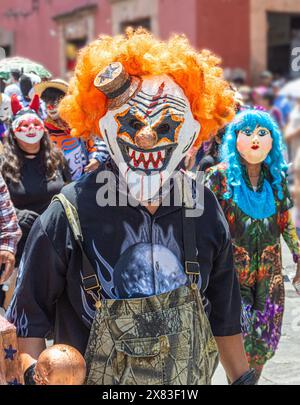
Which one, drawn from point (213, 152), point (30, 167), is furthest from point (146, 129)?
point (30, 167)

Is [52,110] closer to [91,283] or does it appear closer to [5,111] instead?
[5,111]

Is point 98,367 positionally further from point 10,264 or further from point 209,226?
point 10,264

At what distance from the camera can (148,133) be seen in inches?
81.4

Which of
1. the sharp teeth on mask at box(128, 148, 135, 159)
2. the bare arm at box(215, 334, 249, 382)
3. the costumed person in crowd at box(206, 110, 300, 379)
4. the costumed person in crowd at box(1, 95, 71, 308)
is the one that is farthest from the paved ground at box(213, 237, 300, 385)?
the sharp teeth on mask at box(128, 148, 135, 159)

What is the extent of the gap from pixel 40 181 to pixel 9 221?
986mm

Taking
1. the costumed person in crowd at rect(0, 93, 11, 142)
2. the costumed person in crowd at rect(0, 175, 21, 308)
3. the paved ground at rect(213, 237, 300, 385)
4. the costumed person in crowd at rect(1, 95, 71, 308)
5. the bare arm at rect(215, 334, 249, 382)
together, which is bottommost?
the paved ground at rect(213, 237, 300, 385)

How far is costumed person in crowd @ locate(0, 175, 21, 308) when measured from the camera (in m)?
3.31

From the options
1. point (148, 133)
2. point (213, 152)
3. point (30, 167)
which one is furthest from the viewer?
point (30, 167)

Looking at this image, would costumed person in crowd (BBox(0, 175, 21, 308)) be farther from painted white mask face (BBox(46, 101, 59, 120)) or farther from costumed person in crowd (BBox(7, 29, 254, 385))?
painted white mask face (BBox(46, 101, 59, 120))

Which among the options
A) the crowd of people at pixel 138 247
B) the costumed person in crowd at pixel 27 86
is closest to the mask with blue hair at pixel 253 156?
the crowd of people at pixel 138 247

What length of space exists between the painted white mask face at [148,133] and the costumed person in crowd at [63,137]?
2402mm

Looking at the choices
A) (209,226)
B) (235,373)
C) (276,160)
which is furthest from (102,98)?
(276,160)

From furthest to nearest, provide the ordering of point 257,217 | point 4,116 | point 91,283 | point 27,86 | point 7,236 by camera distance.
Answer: point 27,86
point 4,116
point 257,217
point 7,236
point 91,283

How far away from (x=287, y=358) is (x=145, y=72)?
2.74 metres
